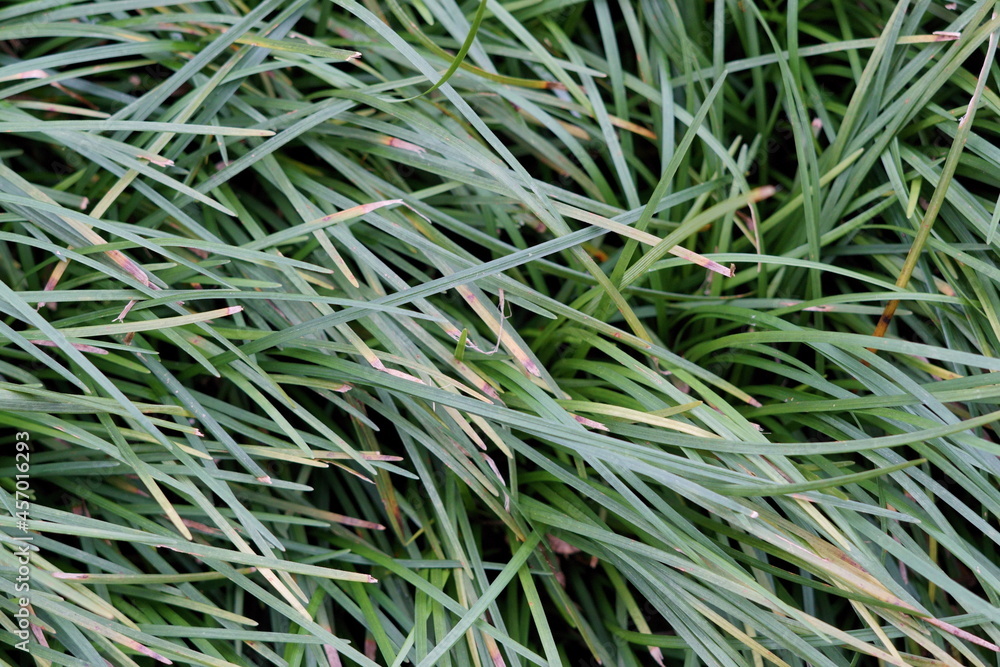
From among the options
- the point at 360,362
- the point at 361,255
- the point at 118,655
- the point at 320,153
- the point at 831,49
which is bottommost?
the point at 118,655

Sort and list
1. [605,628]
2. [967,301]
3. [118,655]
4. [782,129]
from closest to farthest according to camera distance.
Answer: [118,655]
[967,301]
[605,628]
[782,129]

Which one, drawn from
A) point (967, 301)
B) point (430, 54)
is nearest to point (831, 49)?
point (967, 301)

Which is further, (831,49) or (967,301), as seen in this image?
(831,49)

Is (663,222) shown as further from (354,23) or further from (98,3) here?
(98,3)

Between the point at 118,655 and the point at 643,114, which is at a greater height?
the point at 643,114

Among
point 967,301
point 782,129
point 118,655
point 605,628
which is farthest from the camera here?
point 782,129

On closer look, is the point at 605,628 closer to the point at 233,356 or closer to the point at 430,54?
the point at 233,356

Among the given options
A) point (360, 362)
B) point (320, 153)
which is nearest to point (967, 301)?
point (360, 362)
